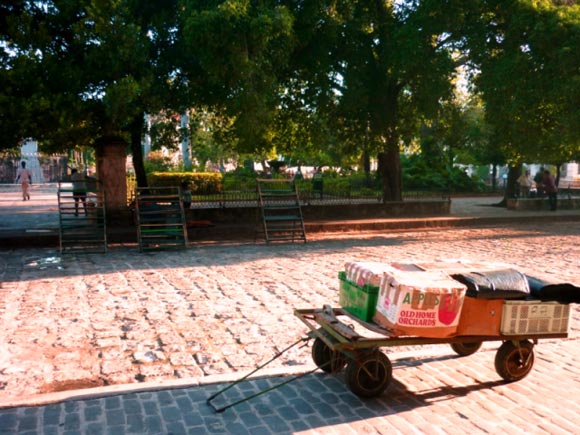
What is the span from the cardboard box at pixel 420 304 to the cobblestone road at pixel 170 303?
1506mm

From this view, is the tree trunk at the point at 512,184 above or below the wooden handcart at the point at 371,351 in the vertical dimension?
above

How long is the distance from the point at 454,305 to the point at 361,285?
82 centimetres

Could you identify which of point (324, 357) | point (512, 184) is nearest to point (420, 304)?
point (324, 357)

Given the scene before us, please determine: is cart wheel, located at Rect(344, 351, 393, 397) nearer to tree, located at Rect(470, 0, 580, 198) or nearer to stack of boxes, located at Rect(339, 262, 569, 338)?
stack of boxes, located at Rect(339, 262, 569, 338)

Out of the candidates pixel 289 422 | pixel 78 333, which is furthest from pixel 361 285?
pixel 78 333

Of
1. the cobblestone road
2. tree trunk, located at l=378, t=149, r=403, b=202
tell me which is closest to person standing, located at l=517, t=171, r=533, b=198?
tree trunk, located at l=378, t=149, r=403, b=202

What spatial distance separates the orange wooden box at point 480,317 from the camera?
4.78 meters

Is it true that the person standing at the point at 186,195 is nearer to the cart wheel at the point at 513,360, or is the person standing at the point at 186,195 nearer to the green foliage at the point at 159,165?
the cart wheel at the point at 513,360

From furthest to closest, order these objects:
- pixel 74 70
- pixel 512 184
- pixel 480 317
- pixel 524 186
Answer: pixel 512 184 → pixel 524 186 → pixel 74 70 → pixel 480 317

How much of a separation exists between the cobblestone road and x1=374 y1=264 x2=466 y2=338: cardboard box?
4.94 ft

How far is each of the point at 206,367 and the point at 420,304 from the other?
2266 millimetres

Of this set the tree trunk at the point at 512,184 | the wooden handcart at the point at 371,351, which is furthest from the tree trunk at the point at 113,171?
the tree trunk at the point at 512,184

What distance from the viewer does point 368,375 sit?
4719 millimetres

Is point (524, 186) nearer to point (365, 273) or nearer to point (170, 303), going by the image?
point (170, 303)
